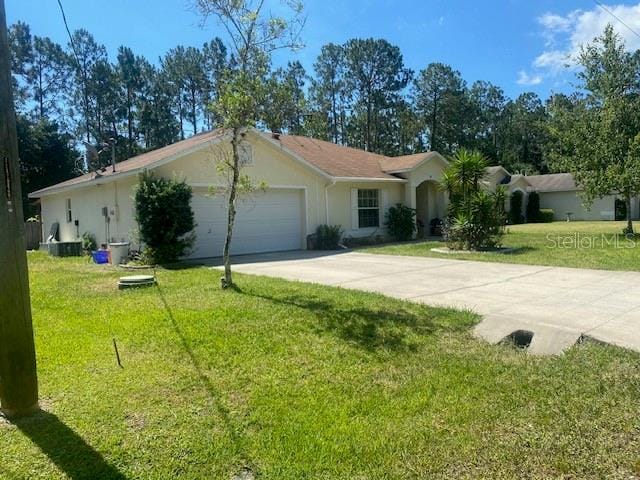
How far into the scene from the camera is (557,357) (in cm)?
481

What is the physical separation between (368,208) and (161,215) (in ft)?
31.4

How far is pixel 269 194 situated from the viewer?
16.5 metres

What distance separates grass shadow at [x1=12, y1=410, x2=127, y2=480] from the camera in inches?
116

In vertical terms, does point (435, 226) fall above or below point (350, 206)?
below

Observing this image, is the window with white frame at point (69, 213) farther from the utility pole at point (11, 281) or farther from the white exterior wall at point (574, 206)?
the white exterior wall at point (574, 206)

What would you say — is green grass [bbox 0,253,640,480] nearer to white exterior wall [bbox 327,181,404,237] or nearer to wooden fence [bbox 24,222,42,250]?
white exterior wall [bbox 327,181,404,237]

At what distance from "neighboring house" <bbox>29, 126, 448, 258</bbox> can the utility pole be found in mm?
7699

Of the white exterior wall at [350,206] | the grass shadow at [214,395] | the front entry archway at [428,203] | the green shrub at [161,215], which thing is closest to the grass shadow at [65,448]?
the grass shadow at [214,395]

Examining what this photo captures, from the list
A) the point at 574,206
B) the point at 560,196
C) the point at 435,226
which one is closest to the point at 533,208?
the point at 560,196

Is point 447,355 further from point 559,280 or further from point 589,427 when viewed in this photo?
point 559,280

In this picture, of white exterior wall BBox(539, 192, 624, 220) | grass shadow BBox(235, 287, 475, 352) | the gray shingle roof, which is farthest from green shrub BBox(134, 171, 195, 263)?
the gray shingle roof

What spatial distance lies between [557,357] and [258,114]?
636 cm

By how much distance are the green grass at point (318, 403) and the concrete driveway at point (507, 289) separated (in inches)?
19.2

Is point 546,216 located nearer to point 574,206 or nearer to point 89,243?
point 574,206
